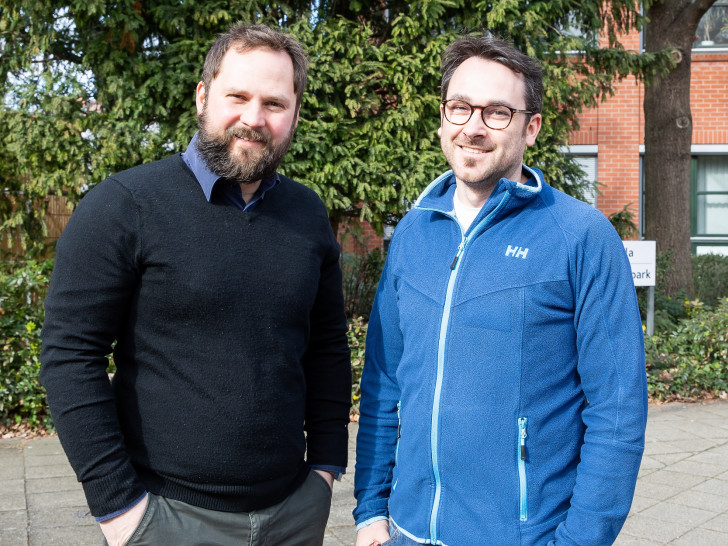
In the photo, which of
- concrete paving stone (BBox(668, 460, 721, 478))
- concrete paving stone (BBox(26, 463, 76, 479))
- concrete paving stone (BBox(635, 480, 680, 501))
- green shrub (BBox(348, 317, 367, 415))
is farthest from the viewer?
green shrub (BBox(348, 317, 367, 415))

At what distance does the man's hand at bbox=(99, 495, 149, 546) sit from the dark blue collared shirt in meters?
0.88

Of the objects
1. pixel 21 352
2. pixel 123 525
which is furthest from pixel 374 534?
pixel 21 352

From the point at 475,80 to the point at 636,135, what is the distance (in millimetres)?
15130

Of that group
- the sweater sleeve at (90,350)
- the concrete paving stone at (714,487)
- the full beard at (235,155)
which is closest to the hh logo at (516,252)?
the full beard at (235,155)

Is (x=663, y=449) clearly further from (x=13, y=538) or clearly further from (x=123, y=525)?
(x=123, y=525)

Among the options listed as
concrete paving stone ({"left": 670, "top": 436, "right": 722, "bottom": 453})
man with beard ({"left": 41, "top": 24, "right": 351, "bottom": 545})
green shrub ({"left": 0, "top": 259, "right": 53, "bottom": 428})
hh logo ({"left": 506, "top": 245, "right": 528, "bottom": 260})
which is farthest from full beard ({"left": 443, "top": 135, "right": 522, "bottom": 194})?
green shrub ({"left": 0, "top": 259, "right": 53, "bottom": 428})

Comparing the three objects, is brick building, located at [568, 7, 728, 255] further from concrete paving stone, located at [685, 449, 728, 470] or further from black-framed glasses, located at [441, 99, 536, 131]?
black-framed glasses, located at [441, 99, 536, 131]

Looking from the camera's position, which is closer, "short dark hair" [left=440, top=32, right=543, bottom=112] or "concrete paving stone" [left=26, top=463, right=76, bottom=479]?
"short dark hair" [left=440, top=32, right=543, bottom=112]

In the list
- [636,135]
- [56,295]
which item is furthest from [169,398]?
[636,135]

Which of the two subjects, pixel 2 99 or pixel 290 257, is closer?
pixel 290 257

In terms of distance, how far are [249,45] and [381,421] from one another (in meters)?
1.21

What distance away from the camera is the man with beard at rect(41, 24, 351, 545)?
2.09 metres

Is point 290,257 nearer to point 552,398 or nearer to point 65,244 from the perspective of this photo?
point 65,244

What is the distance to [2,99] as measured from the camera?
7.04 meters
